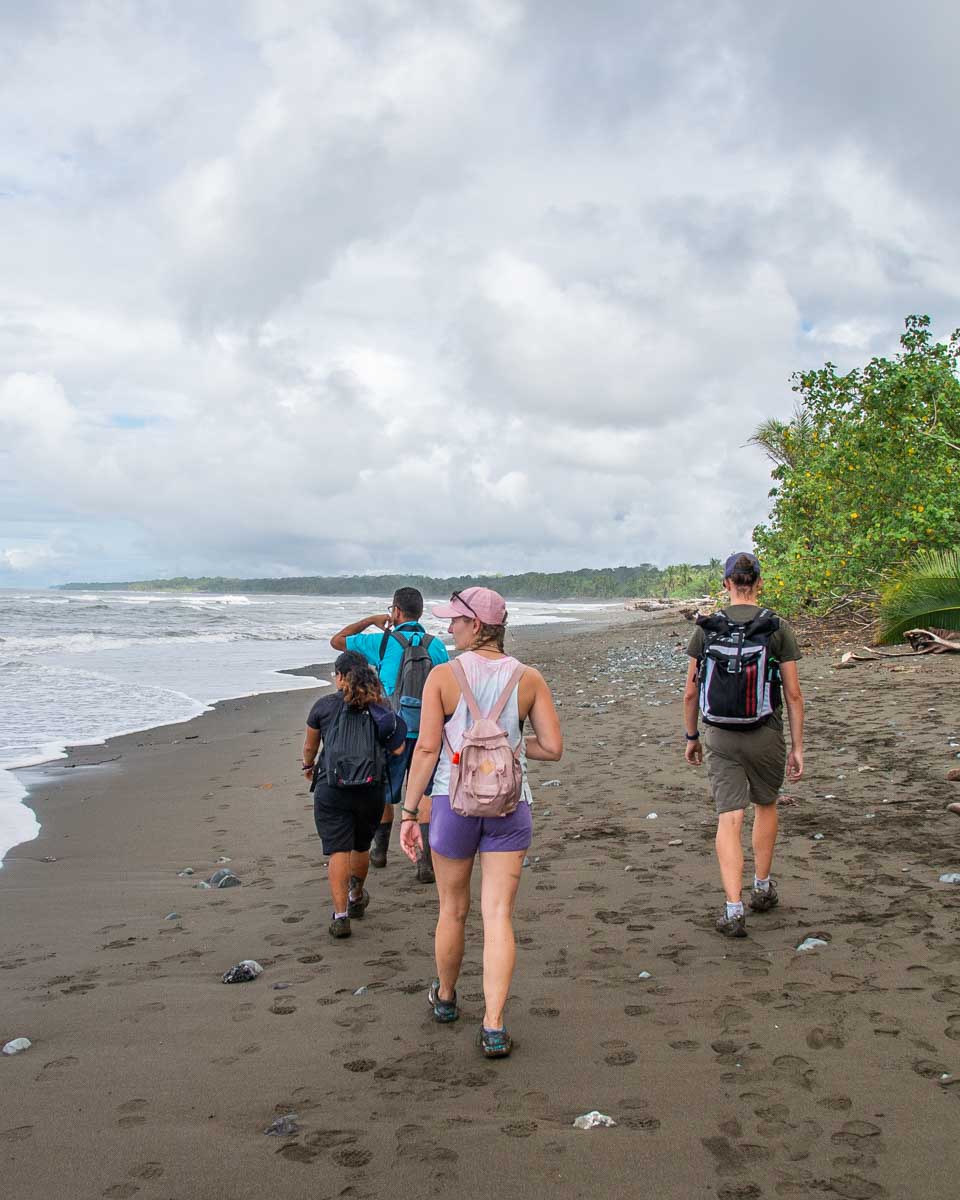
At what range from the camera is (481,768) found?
3.43 meters

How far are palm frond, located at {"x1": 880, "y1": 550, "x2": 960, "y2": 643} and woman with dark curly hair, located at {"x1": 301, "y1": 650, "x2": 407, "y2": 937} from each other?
714cm

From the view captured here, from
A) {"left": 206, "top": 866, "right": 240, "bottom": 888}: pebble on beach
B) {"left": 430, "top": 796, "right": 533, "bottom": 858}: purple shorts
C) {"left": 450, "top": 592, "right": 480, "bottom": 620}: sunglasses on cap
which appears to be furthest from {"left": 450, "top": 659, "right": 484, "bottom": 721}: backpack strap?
{"left": 206, "top": 866, "right": 240, "bottom": 888}: pebble on beach

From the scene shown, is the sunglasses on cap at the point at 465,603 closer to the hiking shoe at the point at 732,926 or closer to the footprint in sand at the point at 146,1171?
the footprint in sand at the point at 146,1171

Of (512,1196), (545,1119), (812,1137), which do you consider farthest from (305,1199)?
(812,1137)

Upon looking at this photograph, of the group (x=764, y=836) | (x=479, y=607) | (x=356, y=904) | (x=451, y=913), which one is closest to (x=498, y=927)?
(x=451, y=913)

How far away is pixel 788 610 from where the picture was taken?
20.0 meters

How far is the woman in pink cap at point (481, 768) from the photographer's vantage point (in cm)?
353

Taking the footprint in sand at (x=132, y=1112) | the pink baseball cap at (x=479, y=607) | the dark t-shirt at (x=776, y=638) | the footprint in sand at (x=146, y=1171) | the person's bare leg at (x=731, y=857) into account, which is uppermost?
the pink baseball cap at (x=479, y=607)

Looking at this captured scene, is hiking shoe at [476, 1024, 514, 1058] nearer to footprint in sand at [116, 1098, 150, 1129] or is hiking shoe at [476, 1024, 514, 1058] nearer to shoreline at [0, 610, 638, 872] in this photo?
footprint in sand at [116, 1098, 150, 1129]

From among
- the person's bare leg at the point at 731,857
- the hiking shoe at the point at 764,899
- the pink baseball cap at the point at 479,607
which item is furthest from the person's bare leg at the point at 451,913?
the hiking shoe at the point at 764,899

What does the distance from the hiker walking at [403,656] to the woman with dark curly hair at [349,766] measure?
73 cm

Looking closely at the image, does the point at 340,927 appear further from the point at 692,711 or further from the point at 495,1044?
the point at 692,711

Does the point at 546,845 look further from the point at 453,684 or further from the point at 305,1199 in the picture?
the point at 305,1199

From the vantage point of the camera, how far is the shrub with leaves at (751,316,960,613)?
56.7 ft
